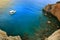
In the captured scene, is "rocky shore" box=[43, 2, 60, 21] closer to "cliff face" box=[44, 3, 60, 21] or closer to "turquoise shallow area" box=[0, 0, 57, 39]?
"cliff face" box=[44, 3, 60, 21]

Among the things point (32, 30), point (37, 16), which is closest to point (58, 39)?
point (32, 30)

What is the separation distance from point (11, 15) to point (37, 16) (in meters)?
1.88

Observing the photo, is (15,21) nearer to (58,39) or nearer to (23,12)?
(23,12)

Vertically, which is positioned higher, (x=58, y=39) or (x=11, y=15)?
(x=58, y=39)

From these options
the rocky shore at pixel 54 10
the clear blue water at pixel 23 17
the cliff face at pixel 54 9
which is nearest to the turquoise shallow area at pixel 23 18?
the clear blue water at pixel 23 17

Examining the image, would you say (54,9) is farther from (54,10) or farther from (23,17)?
(23,17)

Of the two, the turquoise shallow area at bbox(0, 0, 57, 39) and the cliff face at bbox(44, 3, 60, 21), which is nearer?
the turquoise shallow area at bbox(0, 0, 57, 39)

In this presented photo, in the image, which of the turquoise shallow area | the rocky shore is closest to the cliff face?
the rocky shore

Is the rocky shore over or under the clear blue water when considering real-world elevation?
over

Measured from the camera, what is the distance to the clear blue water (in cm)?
837

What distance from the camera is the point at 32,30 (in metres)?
8.29

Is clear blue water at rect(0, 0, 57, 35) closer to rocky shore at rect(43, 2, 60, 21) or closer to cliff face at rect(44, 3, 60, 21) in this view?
rocky shore at rect(43, 2, 60, 21)

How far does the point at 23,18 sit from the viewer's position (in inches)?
376

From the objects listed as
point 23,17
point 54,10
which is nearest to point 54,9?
point 54,10
